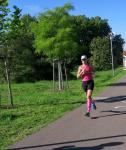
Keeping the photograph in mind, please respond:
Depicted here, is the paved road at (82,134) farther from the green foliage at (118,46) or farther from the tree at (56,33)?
the green foliage at (118,46)

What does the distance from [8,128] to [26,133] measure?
1.05 meters

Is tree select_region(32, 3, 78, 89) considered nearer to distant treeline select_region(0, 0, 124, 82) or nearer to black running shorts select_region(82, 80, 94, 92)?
distant treeline select_region(0, 0, 124, 82)

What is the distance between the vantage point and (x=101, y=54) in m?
73.4

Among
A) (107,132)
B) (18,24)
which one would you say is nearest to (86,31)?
(18,24)

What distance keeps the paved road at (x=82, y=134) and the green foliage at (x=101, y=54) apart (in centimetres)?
6023

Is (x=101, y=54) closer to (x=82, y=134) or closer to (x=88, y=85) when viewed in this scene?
(x=88, y=85)

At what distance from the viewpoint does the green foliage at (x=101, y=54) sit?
73.2 meters

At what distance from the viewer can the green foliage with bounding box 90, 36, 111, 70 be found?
73250 mm

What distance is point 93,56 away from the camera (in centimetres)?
7538

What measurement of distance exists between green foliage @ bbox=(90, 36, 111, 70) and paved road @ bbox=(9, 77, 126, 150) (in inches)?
2371

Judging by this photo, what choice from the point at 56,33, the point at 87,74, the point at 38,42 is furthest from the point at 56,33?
the point at 87,74

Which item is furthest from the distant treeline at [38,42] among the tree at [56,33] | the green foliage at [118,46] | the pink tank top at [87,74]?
the green foliage at [118,46]

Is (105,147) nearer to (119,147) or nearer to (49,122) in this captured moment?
(119,147)

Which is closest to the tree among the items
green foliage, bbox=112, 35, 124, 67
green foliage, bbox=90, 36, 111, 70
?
green foliage, bbox=90, 36, 111, 70
